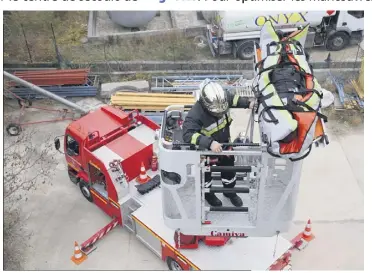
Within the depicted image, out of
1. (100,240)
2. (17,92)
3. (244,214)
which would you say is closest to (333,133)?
(244,214)

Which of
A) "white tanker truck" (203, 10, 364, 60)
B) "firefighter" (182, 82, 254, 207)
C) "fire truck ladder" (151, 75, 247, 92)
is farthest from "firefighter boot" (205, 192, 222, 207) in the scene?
"white tanker truck" (203, 10, 364, 60)

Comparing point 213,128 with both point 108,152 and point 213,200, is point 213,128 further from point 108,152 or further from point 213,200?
point 108,152

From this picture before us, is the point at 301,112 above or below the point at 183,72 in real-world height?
above

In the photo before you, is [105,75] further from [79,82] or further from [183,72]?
[183,72]

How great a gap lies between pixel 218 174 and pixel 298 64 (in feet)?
7.00

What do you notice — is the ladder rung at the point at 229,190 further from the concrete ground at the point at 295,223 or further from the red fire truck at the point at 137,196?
the concrete ground at the point at 295,223

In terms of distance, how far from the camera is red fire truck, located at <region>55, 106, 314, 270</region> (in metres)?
7.52

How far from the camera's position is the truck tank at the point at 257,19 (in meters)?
Answer: 13.6

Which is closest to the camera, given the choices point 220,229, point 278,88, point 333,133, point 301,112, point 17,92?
point 301,112

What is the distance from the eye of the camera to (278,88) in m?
5.82

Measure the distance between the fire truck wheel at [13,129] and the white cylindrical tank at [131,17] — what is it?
5639 mm

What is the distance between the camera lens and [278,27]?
44.6 feet

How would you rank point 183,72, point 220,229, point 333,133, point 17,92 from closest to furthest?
point 220,229, point 333,133, point 17,92, point 183,72

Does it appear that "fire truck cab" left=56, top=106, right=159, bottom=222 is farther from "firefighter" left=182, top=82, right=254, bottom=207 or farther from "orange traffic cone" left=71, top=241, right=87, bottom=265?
"firefighter" left=182, top=82, right=254, bottom=207
